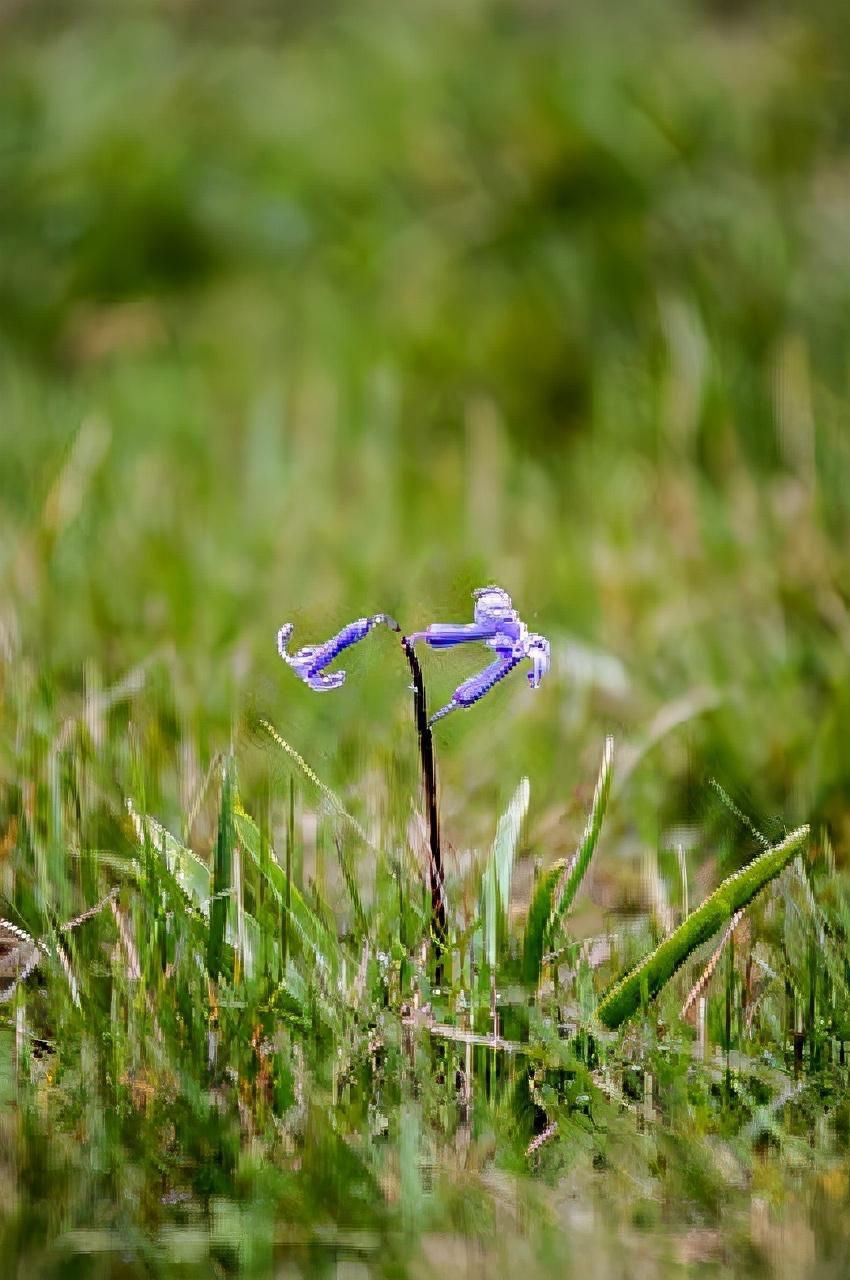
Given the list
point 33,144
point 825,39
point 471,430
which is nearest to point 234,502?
point 471,430

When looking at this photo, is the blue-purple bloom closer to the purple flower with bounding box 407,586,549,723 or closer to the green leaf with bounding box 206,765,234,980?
the purple flower with bounding box 407,586,549,723

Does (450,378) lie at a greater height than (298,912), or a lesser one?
greater

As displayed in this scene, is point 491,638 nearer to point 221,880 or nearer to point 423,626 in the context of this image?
point 423,626

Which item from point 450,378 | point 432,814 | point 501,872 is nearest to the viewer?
point 432,814

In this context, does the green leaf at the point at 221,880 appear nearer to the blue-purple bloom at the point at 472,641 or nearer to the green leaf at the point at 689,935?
the blue-purple bloom at the point at 472,641

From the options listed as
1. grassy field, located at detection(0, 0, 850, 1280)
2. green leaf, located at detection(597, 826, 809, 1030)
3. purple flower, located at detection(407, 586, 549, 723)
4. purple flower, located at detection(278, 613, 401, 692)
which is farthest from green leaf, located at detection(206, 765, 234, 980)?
green leaf, located at detection(597, 826, 809, 1030)

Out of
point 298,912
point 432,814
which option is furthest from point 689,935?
point 298,912

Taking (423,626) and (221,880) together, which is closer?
(221,880)
